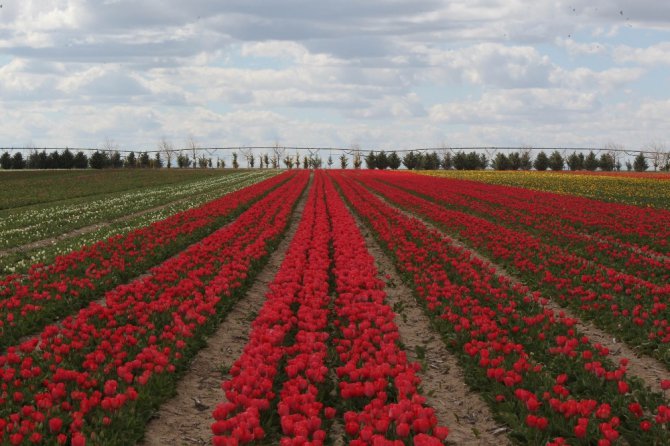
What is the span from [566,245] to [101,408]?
1504 centimetres

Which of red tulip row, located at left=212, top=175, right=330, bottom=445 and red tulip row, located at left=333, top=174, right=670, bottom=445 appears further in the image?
red tulip row, located at left=333, top=174, right=670, bottom=445

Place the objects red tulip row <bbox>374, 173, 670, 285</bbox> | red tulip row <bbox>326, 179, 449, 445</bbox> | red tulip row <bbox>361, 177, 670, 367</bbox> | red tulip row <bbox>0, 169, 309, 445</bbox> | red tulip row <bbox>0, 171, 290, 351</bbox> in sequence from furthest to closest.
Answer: red tulip row <bbox>374, 173, 670, 285</bbox>
red tulip row <bbox>0, 171, 290, 351</bbox>
red tulip row <bbox>361, 177, 670, 367</bbox>
red tulip row <bbox>0, 169, 309, 445</bbox>
red tulip row <bbox>326, 179, 449, 445</bbox>

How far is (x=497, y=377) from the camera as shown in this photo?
6770 millimetres

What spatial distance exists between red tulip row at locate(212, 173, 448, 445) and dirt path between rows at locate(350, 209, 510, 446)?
1.83 ft

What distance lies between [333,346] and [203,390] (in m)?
2.10

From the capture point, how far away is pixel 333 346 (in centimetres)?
864

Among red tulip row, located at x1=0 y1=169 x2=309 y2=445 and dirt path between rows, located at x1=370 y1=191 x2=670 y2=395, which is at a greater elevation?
red tulip row, located at x1=0 y1=169 x2=309 y2=445

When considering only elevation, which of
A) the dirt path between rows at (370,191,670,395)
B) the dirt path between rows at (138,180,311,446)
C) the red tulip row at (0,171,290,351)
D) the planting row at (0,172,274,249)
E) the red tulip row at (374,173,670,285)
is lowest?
the dirt path between rows at (370,191,670,395)

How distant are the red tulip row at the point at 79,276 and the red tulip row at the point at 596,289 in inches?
355

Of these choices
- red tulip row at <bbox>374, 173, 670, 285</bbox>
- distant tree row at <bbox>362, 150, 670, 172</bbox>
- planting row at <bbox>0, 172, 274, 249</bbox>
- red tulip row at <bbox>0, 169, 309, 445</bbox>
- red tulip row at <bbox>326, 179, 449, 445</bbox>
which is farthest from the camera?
distant tree row at <bbox>362, 150, 670, 172</bbox>

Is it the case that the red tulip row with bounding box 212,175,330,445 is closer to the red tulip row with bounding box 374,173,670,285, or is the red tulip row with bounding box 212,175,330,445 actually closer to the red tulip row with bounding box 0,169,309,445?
the red tulip row with bounding box 0,169,309,445

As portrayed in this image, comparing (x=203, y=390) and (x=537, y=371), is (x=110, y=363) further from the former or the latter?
(x=537, y=371)

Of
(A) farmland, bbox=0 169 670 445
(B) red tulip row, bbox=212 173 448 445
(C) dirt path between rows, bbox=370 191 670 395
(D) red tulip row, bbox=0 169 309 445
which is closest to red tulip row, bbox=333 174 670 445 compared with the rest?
(A) farmland, bbox=0 169 670 445

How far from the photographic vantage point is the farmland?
576 centimetres
